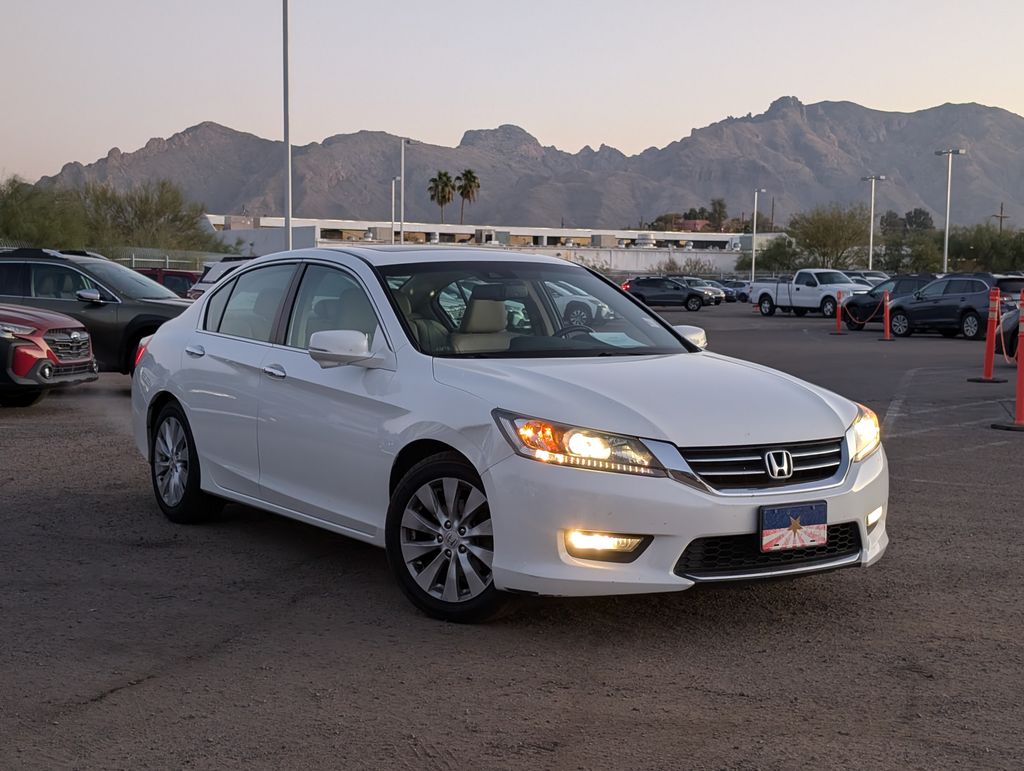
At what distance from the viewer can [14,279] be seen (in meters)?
16.2

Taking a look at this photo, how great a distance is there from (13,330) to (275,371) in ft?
24.9

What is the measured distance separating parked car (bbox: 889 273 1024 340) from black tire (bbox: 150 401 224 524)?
85.9ft

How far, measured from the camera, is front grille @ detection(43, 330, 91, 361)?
13492 millimetres

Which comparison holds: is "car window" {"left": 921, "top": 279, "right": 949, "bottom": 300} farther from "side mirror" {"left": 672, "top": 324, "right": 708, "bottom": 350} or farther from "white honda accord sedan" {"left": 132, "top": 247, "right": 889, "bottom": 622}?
"white honda accord sedan" {"left": 132, "top": 247, "right": 889, "bottom": 622}

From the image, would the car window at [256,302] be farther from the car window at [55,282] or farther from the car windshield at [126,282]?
A: the car window at [55,282]

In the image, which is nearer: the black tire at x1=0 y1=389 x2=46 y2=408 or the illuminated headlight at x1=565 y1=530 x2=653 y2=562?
the illuminated headlight at x1=565 y1=530 x2=653 y2=562

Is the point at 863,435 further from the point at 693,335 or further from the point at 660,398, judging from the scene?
the point at 693,335

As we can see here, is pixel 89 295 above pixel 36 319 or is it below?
above

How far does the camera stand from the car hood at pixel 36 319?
44.1ft

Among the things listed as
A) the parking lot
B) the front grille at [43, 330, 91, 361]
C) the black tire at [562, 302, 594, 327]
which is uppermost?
the black tire at [562, 302, 594, 327]

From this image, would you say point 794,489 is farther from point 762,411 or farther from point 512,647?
point 512,647

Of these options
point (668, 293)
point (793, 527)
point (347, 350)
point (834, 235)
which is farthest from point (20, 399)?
point (834, 235)

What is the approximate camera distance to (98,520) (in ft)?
26.0

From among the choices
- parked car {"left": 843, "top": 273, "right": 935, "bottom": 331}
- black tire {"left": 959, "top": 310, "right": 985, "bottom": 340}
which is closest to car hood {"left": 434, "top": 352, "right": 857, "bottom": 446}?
black tire {"left": 959, "top": 310, "right": 985, "bottom": 340}
